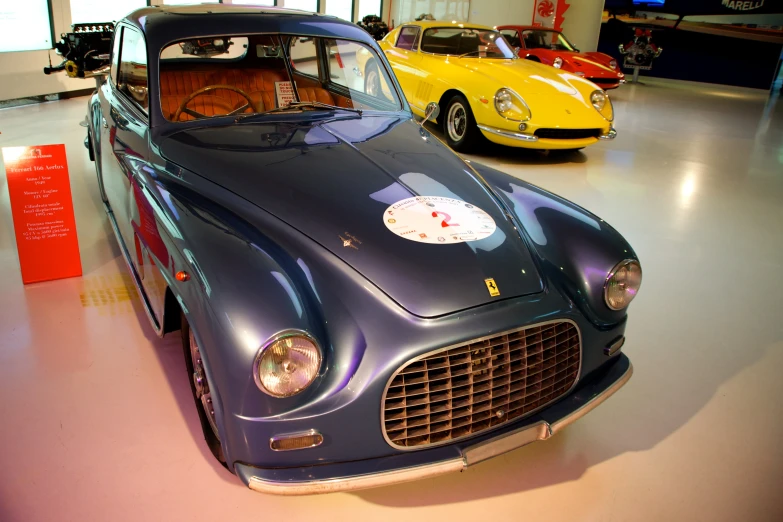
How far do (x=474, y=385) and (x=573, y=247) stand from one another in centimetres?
72

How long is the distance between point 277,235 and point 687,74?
15272 millimetres

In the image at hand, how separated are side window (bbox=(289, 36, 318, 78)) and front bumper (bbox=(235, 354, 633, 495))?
1.91 metres

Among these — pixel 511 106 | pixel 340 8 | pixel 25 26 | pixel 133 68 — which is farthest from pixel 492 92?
pixel 340 8

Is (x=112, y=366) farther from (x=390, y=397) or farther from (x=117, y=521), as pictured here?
(x=390, y=397)

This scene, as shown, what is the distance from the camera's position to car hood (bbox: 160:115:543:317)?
5.90 ft

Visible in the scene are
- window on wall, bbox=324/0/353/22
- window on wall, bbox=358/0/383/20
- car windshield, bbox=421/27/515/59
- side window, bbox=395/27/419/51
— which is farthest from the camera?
window on wall, bbox=358/0/383/20

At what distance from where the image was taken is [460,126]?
610 centimetres

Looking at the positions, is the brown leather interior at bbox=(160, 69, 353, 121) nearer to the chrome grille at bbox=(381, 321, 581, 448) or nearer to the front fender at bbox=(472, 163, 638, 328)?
the front fender at bbox=(472, 163, 638, 328)

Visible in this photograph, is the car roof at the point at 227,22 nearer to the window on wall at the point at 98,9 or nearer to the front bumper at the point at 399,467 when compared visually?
the front bumper at the point at 399,467

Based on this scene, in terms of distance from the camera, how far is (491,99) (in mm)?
5543

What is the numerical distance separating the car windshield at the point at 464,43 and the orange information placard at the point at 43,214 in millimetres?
4545

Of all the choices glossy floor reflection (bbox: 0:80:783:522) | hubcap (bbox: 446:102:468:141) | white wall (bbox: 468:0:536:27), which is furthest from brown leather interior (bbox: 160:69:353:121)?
white wall (bbox: 468:0:536:27)

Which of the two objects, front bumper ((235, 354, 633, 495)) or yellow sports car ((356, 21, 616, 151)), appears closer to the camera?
front bumper ((235, 354, 633, 495))

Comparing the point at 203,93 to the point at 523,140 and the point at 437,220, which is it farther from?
the point at 523,140
